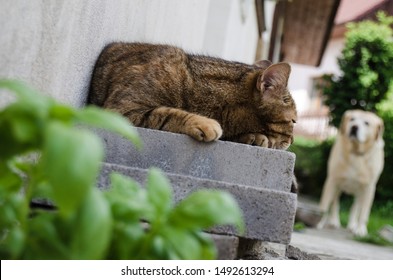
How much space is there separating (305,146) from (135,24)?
12.9 metres

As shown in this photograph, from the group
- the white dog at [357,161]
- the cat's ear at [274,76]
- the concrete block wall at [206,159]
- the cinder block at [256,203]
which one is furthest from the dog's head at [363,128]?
the cinder block at [256,203]

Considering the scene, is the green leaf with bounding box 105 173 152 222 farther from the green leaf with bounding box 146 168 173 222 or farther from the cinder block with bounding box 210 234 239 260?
the cinder block with bounding box 210 234 239 260

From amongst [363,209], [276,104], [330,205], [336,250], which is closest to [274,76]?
[276,104]

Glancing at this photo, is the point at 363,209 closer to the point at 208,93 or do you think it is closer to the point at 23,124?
the point at 208,93

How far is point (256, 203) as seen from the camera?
2.11 metres

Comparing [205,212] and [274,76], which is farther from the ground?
[274,76]

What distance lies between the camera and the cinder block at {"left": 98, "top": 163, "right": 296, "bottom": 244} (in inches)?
82.1

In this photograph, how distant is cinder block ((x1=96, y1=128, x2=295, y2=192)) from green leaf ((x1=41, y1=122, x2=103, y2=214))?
4.70ft

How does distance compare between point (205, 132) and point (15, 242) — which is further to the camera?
point (205, 132)

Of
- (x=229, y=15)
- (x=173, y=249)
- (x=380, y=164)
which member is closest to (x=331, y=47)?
(x=380, y=164)

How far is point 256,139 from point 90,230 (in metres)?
1.86

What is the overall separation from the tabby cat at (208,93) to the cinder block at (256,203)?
28.4 inches

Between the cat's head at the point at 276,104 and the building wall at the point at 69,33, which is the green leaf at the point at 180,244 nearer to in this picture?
the building wall at the point at 69,33

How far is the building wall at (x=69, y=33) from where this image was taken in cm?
192
